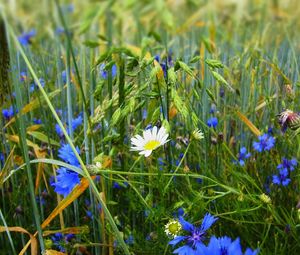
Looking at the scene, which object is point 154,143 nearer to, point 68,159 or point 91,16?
point 68,159

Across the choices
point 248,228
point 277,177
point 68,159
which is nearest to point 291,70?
point 277,177

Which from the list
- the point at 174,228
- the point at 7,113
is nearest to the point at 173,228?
the point at 174,228

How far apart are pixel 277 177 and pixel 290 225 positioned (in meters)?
0.17

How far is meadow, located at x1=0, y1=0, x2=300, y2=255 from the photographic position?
969 mm

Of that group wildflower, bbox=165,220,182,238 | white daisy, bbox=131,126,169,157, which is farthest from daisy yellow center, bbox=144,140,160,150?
wildflower, bbox=165,220,182,238

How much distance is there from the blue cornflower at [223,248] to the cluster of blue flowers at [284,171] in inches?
14.9

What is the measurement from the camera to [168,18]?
1.16m

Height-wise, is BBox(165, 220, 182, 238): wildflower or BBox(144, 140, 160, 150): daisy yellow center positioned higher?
BBox(144, 140, 160, 150): daisy yellow center

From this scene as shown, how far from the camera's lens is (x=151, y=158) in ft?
3.50

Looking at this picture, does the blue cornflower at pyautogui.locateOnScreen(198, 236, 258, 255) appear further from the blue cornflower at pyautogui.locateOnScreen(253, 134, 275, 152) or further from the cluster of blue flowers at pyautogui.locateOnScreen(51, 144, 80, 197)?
the blue cornflower at pyautogui.locateOnScreen(253, 134, 275, 152)

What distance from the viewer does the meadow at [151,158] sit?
969 mm

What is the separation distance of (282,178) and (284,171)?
15 mm

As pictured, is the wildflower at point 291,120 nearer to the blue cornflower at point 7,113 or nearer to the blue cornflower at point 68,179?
Result: the blue cornflower at point 68,179

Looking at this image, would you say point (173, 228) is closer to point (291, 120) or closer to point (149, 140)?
point (149, 140)
